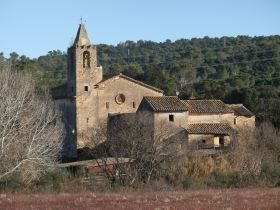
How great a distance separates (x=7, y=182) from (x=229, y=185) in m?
11.0

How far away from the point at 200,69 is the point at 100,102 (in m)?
48.5

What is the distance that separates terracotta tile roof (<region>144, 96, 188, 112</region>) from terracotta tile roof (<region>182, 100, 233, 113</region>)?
1.00 m

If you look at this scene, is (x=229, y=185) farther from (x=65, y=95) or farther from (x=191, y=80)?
(x=191, y=80)

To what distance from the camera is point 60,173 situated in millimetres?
32281

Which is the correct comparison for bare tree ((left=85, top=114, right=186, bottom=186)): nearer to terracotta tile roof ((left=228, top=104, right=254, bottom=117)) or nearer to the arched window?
the arched window

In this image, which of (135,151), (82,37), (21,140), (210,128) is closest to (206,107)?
(210,128)

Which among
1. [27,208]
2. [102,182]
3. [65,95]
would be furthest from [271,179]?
[65,95]

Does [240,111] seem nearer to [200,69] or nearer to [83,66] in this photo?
[83,66]

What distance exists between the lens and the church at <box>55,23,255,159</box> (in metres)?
48.0

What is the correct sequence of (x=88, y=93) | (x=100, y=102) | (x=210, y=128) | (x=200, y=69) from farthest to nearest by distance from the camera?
(x=200, y=69), (x=100, y=102), (x=88, y=93), (x=210, y=128)

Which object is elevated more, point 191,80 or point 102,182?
point 191,80

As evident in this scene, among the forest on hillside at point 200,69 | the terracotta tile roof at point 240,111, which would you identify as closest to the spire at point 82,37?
the forest on hillside at point 200,69

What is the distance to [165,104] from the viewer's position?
4669cm

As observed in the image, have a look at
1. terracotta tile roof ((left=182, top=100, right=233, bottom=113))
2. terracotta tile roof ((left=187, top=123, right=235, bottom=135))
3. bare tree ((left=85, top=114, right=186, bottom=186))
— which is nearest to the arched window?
terracotta tile roof ((left=182, top=100, right=233, bottom=113))
